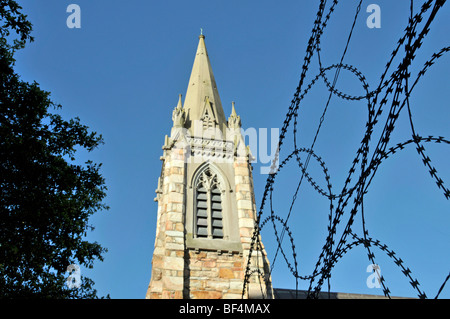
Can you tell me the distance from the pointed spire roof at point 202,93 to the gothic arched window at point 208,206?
440cm

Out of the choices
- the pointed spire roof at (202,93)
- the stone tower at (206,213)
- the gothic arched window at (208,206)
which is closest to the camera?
the stone tower at (206,213)

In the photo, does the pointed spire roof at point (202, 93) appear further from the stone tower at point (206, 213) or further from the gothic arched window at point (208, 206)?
the gothic arched window at point (208, 206)

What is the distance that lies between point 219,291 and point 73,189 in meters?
6.73

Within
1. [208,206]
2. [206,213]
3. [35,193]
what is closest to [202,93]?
[208,206]

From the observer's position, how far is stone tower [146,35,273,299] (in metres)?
14.8

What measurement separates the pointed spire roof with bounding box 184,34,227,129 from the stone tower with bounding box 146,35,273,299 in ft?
0.29

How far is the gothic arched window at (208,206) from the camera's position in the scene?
17031mm

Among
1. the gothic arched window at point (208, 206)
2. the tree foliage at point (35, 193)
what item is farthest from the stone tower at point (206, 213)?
the tree foliage at point (35, 193)

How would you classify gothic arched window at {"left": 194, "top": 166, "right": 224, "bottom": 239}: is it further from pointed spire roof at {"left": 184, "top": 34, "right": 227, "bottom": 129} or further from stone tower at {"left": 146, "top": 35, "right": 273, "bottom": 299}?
pointed spire roof at {"left": 184, "top": 34, "right": 227, "bottom": 129}

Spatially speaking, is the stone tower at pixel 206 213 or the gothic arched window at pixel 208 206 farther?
the gothic arched window at pixel 208 206

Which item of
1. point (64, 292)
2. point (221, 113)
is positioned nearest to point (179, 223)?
point (64, 292)

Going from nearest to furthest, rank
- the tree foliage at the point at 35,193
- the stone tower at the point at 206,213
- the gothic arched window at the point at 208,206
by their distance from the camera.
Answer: the tree foliage at the point at 35,193, the stone tower at the point at 206,213, the gothic arched window at the point at 208,206

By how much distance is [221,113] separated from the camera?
946 inches
